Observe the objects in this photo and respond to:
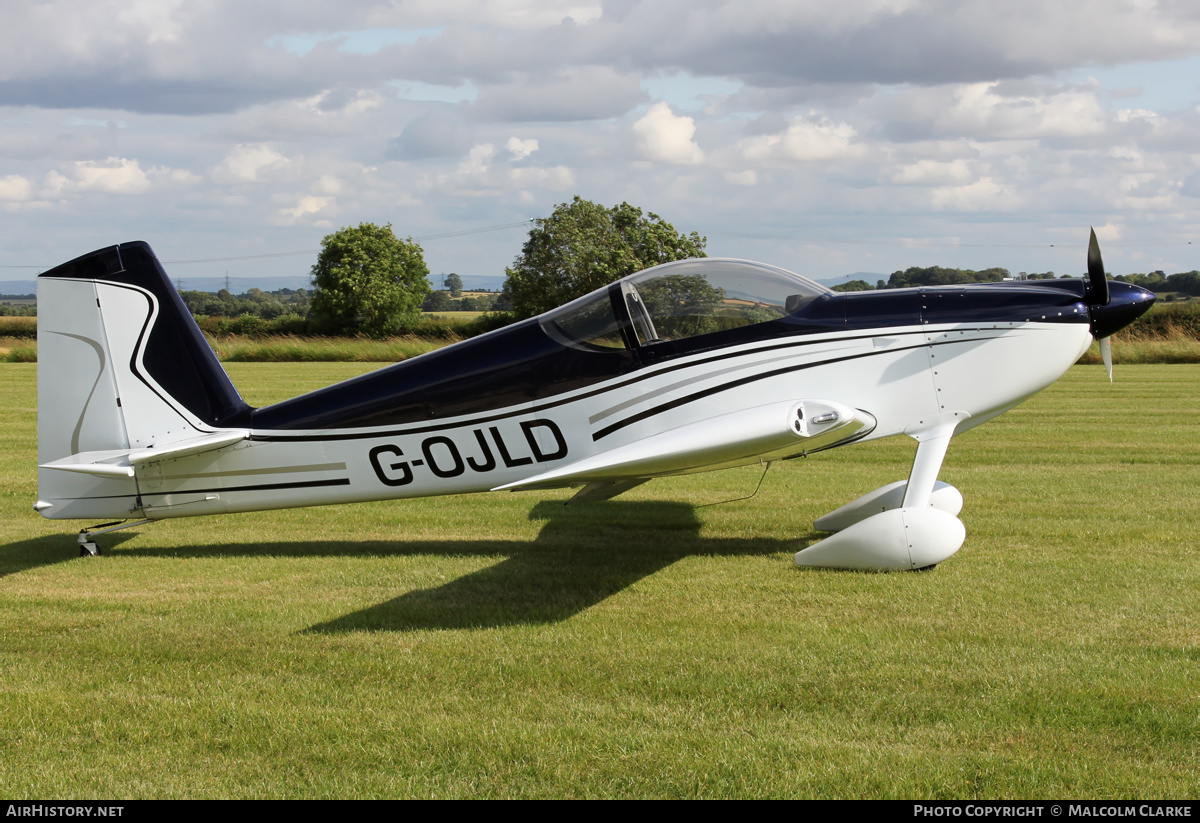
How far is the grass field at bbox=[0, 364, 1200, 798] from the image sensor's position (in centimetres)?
357

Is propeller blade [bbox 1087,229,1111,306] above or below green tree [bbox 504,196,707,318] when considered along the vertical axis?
below

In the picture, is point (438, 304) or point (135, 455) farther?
point (438, 304)

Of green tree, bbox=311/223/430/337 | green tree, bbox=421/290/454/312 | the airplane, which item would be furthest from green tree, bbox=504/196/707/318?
the airplane

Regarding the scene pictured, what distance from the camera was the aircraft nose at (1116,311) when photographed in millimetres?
6336

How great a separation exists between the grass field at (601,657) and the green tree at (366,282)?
64.3 meters

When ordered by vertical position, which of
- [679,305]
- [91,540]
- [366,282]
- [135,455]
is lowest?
[91,540]

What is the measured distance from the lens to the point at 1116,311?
6332 mm

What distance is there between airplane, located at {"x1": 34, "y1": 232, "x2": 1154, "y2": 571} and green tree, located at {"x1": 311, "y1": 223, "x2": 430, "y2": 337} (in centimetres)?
6407

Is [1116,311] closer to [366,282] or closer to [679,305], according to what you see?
[679,305]

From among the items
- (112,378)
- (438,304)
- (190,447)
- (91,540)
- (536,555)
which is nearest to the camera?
(190,447)

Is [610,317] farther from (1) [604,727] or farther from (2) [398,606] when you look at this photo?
(1) [604,727]

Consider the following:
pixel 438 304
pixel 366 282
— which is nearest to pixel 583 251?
pixel 366 282

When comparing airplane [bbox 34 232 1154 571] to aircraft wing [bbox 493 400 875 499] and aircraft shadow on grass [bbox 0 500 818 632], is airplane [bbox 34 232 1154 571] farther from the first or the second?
aircraft shadow on grass [bbox 0 500 818 632]

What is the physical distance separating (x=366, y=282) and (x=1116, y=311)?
70693mm
